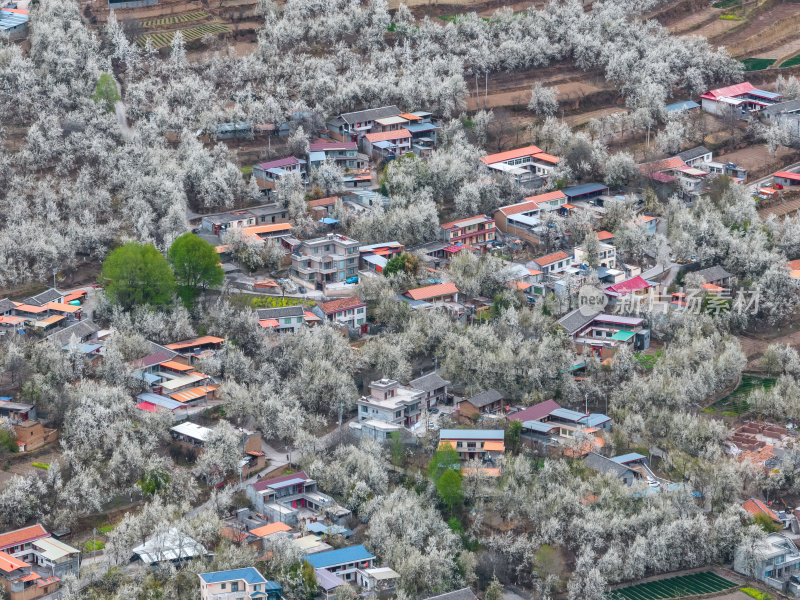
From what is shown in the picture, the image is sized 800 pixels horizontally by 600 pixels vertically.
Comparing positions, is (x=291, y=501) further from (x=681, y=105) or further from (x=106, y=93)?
(x=681, y=105)

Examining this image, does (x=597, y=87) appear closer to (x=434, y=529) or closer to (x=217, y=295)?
(x=217, y=295)

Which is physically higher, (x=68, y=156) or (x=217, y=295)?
(x=68, y=156)

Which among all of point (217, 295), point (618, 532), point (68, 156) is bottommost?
point (618, 532)

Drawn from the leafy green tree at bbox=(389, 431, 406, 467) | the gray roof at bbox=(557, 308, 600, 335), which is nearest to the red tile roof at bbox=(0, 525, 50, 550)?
the leafy green tree at bbox=(389, 431, 406, 467)

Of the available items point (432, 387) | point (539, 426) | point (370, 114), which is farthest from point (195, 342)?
point (370, 114)

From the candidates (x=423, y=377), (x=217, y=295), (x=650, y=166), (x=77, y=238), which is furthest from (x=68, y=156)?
(x=650, y=166)

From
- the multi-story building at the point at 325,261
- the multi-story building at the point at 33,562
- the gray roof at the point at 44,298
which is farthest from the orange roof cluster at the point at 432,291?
the multi-story building at the point at 33,562

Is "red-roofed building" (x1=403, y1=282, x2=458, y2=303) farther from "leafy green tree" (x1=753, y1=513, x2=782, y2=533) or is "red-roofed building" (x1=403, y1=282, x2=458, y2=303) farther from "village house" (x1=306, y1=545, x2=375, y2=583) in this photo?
"leafy green tree" (x1=753, y1=513, x2=782, y2=533)

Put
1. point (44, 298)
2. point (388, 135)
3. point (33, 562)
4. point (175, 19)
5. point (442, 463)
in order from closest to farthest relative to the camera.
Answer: point (33, 562), point (442, 463), point (44, 298), point (388, 135), point (175, 19)
